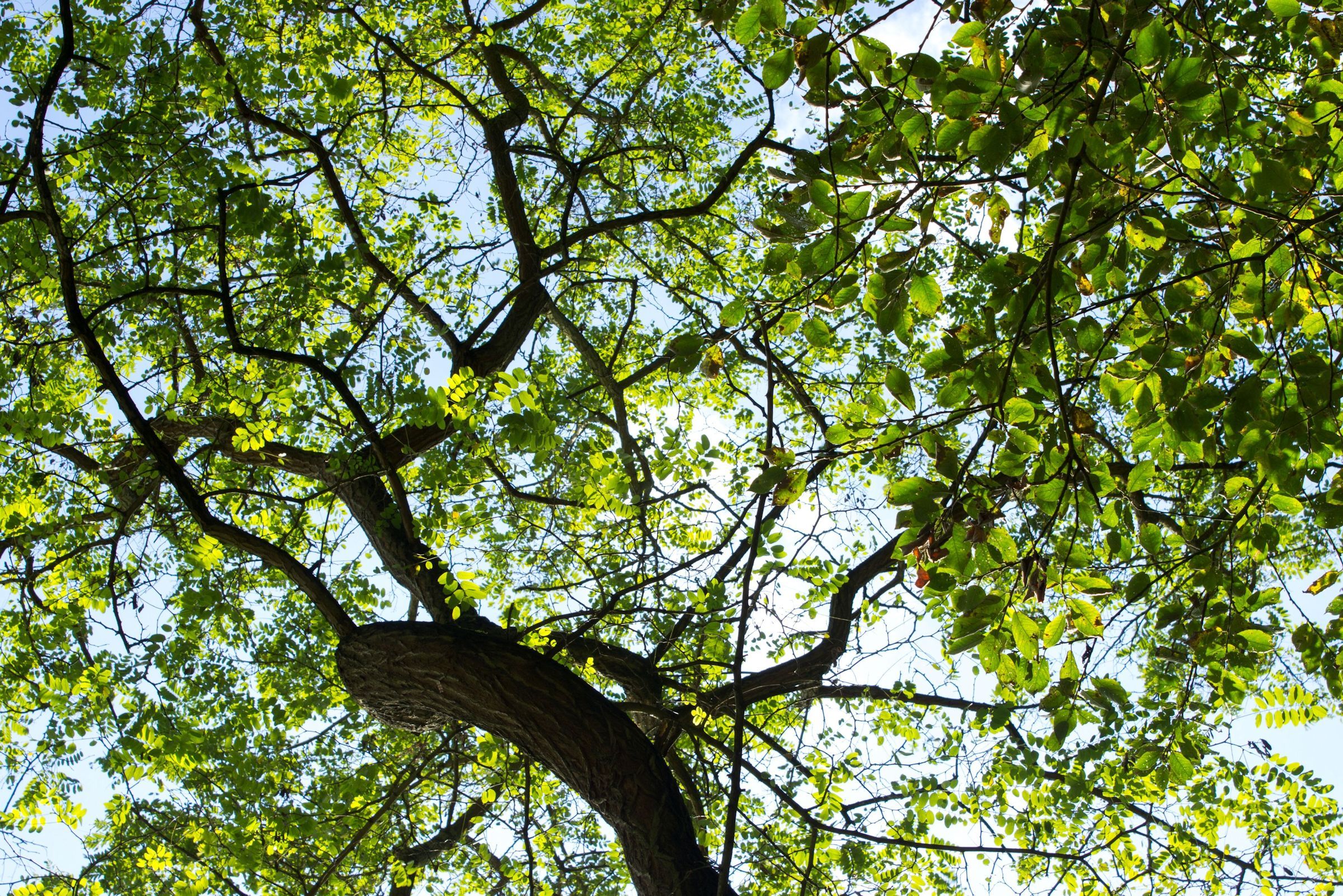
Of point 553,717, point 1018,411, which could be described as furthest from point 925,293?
point 553,717

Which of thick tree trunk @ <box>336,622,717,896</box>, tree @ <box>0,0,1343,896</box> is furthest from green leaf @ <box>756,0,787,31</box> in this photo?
thick tree trunk @ <box>336,622,717,896</box>

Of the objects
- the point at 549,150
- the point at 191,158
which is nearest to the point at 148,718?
the point at 191,158

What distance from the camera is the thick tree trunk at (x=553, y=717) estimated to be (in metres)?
4.11

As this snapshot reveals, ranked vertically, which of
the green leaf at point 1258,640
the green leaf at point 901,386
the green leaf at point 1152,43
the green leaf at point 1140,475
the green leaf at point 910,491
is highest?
the green leaf at point 1152,43

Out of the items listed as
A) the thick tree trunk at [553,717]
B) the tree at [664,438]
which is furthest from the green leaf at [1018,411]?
the thick tree trunk at [553,717]

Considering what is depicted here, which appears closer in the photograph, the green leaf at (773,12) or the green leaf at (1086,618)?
the green leaf at (773,12)

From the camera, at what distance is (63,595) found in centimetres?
534

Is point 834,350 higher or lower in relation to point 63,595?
higher

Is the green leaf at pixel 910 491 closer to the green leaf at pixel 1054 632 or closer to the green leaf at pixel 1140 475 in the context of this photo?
the green leaf at pixel 1054 632

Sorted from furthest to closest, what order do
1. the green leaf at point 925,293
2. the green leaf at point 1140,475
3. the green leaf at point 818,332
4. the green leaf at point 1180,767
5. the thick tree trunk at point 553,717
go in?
the thick tree trunk at point 553,717
the green leaf at point 1140,475
the green leaf at point 1180,767
the green leaf at point 818,332
the green leaf at point 925,293

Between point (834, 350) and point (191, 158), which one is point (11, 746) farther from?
Answer: point (834, 350)

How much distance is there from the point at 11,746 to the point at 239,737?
1134 mm

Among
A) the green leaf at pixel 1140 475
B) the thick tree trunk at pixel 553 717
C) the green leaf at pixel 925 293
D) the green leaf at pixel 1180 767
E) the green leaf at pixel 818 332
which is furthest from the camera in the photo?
the thick tree trunk at pixel 553 717

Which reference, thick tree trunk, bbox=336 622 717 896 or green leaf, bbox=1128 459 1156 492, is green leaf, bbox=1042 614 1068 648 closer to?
green leaf, bbox=1128 459 1156 492
